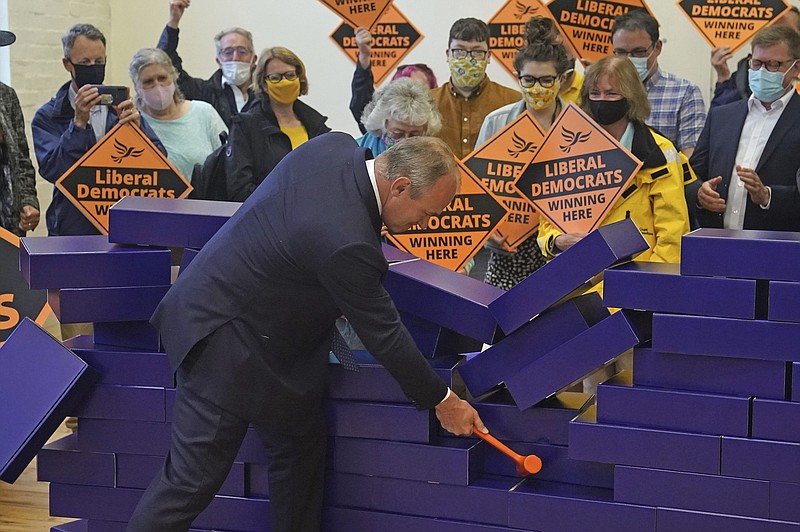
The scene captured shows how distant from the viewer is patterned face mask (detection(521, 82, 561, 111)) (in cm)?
415

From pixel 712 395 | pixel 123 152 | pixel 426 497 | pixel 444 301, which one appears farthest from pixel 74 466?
pixel 712 395

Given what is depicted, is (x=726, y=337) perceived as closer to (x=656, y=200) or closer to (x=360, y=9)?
(x=656, y=200)

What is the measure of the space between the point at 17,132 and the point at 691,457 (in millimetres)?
3551

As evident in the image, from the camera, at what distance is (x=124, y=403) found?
305cm

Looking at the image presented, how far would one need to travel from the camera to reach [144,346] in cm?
312

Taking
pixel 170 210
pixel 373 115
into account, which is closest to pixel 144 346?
pixel 170 210

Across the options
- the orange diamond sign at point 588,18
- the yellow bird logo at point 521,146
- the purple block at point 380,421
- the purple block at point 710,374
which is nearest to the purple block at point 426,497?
the purple block at point 380,421

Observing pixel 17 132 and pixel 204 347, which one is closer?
pixel 204 347

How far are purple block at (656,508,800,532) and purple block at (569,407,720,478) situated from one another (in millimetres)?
108

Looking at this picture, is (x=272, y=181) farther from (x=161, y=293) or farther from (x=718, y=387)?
(x=718, y=387)

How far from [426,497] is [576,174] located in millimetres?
1299

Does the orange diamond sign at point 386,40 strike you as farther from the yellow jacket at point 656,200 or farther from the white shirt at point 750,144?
the yellow jacket at point 656,200

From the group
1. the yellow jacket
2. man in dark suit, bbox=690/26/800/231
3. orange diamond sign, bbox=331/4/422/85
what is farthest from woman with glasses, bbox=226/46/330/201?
man in dark suit, bbox=690/26/800/231

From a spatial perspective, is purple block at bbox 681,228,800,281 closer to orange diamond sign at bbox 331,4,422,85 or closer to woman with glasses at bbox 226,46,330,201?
woman with glasses at bbox 226,46,330,201
